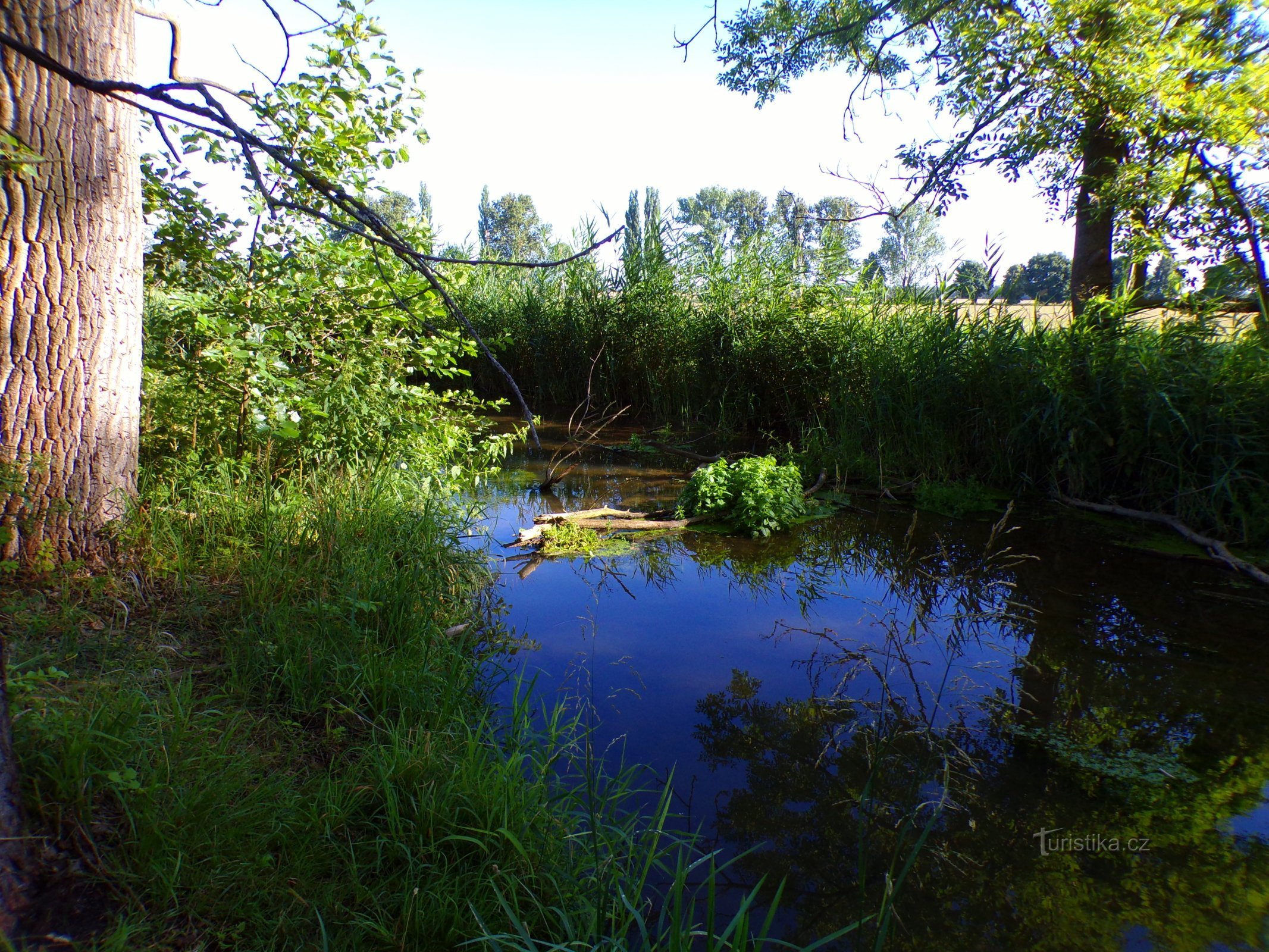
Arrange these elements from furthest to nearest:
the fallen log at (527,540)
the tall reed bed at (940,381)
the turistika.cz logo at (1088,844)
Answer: the fallen log at (527,540) → the tall reed bed at (940,381) → the turistika.cz logo at (1088,844)

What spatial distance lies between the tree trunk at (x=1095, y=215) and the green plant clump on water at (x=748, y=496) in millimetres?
3616

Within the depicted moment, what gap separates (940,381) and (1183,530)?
225cm

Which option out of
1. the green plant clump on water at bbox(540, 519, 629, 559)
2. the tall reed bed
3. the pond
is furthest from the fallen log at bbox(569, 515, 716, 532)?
the tall reed bed

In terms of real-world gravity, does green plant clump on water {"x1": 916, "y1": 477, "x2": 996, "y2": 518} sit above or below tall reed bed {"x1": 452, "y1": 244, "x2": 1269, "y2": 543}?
below

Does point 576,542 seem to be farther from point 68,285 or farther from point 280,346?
point 68,285

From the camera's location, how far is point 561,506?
689 centimetres

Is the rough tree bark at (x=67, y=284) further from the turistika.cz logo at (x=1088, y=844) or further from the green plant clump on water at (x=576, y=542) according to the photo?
the turistika.cz logo at (x=1088, y=844)

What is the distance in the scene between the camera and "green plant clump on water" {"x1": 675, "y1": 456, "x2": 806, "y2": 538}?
5852mm

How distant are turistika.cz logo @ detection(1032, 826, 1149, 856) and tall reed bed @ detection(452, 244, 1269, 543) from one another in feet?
12.0

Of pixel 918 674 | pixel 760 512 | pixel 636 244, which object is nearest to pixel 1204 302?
pixel 760 512

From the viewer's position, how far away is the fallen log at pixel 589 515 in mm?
5812

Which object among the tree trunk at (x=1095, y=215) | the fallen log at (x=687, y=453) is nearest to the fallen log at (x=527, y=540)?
the fallen log at (x=687, y=453)

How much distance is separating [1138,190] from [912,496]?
3.63 meters

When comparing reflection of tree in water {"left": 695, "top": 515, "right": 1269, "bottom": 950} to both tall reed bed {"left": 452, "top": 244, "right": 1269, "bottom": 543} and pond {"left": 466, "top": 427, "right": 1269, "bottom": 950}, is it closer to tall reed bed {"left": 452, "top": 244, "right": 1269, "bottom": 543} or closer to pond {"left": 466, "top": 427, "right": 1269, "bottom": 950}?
pond {"left": 466, "top": 427, "right": 1269, "bottom": 950}
